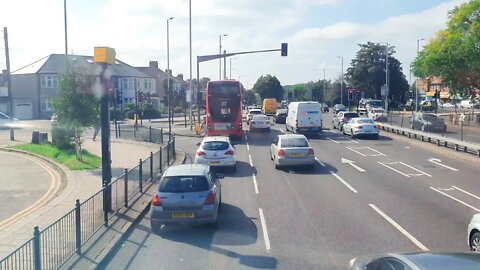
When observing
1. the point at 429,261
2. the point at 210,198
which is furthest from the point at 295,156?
the point at 429,261

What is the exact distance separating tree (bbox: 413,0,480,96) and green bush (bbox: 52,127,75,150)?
3661 centimetres

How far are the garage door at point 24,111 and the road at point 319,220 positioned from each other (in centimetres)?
5642

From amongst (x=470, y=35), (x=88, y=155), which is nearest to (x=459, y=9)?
(x=470, y=35)

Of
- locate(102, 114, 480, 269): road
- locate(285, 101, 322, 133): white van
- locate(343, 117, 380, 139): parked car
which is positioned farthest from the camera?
locate(285, 101, 322, 133): white van

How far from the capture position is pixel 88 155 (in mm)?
27812

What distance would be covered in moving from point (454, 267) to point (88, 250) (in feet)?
23.7

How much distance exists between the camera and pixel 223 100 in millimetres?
34562

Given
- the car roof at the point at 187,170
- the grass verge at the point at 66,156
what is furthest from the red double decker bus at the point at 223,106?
the car roof at the point at 187,170

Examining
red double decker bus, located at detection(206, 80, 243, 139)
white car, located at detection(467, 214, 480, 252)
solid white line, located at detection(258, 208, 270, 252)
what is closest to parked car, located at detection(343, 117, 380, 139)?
red double decker bus, located at detection(206, 80, 243, 139)

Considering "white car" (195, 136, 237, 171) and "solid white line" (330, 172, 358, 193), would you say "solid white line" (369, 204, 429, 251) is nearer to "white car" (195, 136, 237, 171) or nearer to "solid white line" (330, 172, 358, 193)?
"solid white line" (330, 172, 358, 193)

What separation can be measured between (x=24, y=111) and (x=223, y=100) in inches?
1848

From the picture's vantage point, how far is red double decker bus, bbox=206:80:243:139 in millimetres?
34500

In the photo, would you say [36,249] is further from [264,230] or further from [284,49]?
[284,49]

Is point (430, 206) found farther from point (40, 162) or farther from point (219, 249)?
point (40, 162)
